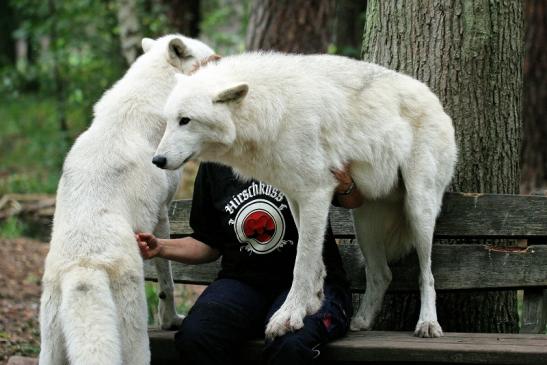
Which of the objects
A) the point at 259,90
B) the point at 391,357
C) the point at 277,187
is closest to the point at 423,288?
the point at 391,357

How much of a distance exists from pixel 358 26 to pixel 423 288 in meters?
7.22

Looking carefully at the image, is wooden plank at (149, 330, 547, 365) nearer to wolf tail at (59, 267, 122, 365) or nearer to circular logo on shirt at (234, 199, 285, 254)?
circular logo on shirt at (234, 199, 285, 254)

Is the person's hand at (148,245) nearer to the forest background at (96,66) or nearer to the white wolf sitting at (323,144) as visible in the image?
the white wolf sitting at (323,144)

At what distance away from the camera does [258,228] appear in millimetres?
4082

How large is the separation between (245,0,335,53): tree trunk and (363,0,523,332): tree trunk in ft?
14.7

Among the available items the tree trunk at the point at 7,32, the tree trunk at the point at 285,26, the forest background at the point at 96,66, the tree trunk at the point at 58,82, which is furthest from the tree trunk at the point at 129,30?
the tree trunk at the point at 7,32

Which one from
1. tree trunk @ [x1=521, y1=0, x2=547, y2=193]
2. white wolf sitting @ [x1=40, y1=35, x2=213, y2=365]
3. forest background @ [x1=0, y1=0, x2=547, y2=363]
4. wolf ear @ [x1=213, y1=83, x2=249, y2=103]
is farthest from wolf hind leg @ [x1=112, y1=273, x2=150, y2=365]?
tree trunk @ [x1=521, y1=0, x2=547, y2=193]

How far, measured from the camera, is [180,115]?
361cm

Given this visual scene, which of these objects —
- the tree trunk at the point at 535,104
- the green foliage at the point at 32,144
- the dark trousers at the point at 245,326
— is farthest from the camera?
the green foliage at the point at 32,144

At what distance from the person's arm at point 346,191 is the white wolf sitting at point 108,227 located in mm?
849

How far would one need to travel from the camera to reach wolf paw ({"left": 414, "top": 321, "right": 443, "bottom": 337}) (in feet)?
13.1

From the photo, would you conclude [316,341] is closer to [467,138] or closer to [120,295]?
[120,295]

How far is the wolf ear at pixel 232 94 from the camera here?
3.60 metres

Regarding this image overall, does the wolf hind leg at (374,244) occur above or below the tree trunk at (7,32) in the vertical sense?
below
